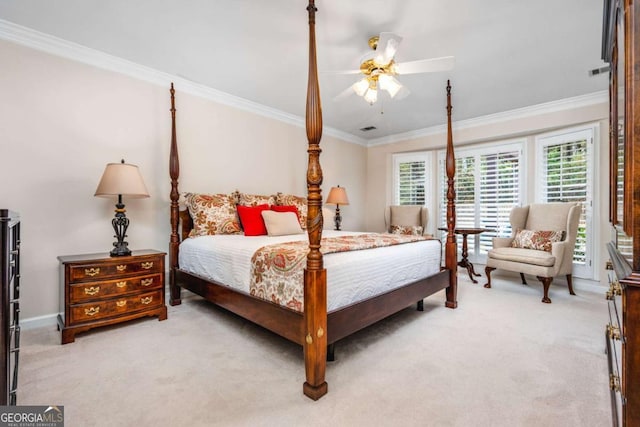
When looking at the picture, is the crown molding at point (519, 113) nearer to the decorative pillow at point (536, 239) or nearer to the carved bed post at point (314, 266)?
the decorative pillow at point (536, 239)

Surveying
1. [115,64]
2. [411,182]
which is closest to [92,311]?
[115,64]

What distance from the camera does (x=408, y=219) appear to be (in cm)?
516

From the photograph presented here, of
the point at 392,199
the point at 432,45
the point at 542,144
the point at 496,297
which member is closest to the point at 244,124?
the point at 432,45

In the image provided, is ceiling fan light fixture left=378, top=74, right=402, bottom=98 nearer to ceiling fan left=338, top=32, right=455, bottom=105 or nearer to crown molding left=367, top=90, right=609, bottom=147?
ceiling fan left=338, top=32, right=455, bottom=105

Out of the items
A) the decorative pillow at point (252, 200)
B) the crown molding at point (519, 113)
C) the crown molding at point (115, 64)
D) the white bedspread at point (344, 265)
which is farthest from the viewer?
the crown molding at point (519, 113)

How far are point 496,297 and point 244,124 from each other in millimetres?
3890

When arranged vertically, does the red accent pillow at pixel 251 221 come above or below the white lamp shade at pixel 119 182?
below

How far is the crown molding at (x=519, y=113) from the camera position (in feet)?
12.2

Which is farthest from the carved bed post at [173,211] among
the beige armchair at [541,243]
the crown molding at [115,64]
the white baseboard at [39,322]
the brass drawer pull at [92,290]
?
the beige armchair at [541,243]

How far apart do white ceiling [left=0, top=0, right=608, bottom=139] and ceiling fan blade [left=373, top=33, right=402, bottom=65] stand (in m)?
0.21

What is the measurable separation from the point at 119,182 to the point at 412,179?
472 centimetres

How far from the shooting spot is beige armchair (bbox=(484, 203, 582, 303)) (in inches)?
133

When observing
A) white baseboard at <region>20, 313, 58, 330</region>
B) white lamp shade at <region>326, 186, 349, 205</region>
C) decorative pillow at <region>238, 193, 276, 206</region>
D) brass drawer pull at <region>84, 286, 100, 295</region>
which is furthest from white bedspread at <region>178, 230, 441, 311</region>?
white lamp shade at <region>326, 186, 349, 205</region>

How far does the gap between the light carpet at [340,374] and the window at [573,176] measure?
1.45m
